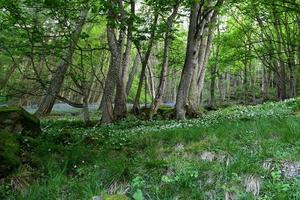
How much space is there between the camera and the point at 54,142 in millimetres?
7559

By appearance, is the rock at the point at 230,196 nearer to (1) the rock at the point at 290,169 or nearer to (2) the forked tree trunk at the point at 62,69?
(1) the rock at the point at 290,169

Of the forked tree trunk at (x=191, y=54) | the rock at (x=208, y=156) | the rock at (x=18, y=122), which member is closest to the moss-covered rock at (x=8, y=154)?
the rock at (x=18, y=122)

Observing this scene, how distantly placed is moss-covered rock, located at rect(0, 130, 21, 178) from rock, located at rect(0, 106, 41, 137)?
157 cm

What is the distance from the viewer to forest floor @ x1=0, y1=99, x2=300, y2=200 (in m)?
4.64

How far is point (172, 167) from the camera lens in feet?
17.6

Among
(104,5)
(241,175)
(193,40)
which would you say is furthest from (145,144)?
(193,40)

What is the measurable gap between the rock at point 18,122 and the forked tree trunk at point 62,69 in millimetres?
2161

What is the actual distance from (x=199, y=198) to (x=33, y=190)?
2422 mm

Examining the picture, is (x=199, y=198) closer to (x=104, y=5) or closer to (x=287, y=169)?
(x=287, y=169)

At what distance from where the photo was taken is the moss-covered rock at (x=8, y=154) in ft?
17.5

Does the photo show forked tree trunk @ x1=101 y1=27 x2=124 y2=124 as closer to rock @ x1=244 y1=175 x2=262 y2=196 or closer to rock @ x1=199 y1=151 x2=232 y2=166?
rock @ x1=199 y1=151 x2=232 y2=166

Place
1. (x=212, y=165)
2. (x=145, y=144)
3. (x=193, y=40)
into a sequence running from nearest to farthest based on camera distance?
(x=212, y=165) < (x=145, y=144) < (x=193, y=40)

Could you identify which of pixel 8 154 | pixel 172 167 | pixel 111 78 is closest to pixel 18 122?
pixel 8 154

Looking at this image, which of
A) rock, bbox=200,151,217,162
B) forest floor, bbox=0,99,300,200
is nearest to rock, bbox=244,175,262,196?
forest floor, bbox=0,99,300,200
